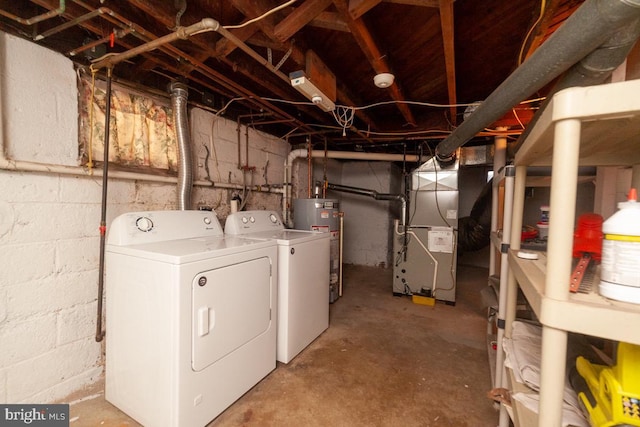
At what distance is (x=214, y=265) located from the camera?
141 centimetres

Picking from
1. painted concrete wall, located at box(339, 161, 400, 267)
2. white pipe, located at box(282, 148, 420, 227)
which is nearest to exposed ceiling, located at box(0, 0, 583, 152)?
white pipe, located at box(282, 148, 420, 227)

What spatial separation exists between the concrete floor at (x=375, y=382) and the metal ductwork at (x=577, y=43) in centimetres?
177

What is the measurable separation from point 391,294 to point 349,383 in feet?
6.57

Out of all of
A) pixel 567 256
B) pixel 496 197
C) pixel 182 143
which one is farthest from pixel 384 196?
pixel 567 256

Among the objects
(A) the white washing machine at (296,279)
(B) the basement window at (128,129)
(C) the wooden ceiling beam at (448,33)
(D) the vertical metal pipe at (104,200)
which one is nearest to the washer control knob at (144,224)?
(D) the vertical metal pipe at (104,200)

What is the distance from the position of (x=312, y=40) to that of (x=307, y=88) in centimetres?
32

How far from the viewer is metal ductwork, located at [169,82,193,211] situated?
200 cm

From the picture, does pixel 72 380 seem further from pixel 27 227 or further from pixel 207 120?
pixel 207 120

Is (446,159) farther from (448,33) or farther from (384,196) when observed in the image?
(448,33)

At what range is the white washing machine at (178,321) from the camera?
128 centimetres

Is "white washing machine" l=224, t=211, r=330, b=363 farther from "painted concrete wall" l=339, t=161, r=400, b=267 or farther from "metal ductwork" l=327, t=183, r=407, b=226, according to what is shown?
"painted concrete wall" l=339, t=161, r=400, b=267

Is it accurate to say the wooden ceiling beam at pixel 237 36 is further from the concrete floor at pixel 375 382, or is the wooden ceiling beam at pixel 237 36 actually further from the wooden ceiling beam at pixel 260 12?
the concrete floor at pixel 375 382

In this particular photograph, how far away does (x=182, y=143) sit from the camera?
Result: 6.70 feet

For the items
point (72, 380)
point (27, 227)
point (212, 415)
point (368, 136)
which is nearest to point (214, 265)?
point (212, 415)
